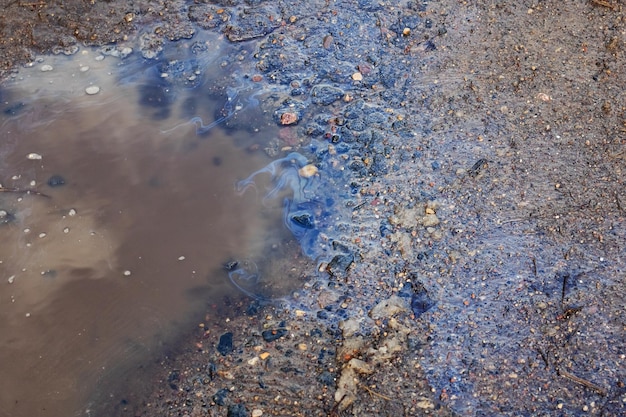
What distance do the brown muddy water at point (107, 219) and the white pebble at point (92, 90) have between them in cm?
3

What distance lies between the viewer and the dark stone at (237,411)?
93.7 inches

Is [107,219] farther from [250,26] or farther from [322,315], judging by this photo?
[250,26]

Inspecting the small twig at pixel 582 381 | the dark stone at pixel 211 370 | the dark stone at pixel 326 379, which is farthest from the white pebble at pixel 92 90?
the small twig at pixel 582 381

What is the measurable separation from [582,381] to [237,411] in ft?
4.74

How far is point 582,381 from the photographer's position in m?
2.41

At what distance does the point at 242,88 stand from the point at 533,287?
2037 mm

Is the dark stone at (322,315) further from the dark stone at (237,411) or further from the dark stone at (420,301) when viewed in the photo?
the dark stone at (237,411)

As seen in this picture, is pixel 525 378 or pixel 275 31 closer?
pixel 525 378

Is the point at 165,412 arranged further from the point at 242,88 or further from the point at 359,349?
the point at 242,88

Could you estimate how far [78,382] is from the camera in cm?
253


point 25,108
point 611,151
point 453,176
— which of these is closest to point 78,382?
point 25,108

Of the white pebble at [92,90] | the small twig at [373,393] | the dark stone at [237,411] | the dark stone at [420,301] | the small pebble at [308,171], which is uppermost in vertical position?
the white pebble at [92,90]

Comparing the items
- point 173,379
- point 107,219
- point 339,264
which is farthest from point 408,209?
point 107,219

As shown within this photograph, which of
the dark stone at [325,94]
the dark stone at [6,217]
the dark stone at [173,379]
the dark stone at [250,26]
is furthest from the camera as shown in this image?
the dark stone at [250,26]
